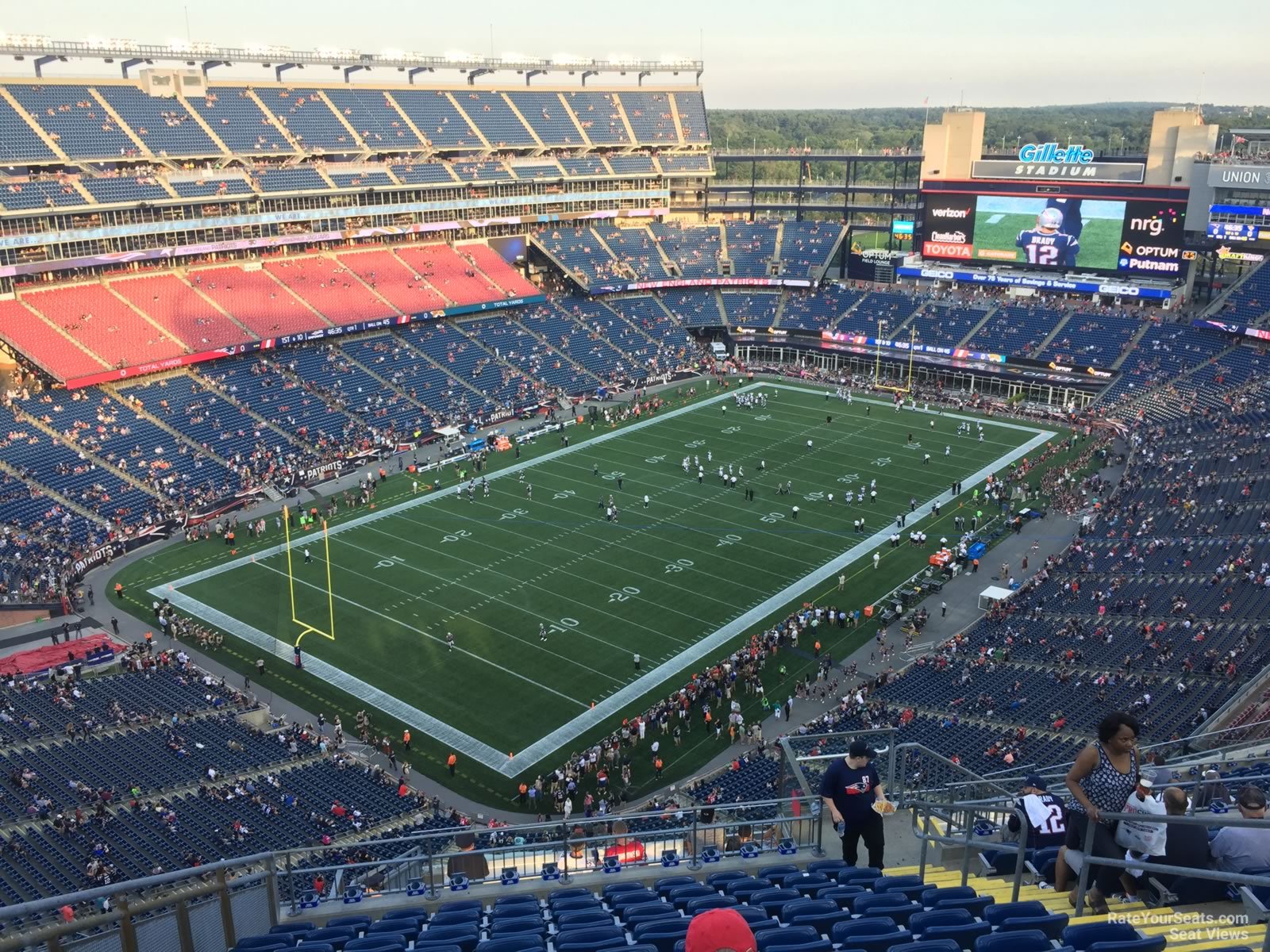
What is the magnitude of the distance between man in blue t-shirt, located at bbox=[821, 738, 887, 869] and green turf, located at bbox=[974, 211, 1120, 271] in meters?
59.5

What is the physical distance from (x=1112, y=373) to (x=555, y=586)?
3685 cm

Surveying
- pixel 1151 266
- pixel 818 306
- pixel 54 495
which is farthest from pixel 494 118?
pixel 54 495

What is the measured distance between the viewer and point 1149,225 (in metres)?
59.3

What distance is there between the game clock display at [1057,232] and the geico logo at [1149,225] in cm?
4

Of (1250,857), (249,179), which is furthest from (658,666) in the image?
(249,179)

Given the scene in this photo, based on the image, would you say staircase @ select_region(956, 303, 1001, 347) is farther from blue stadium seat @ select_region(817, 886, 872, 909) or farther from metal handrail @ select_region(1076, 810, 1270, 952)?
metal handrail @ select_region(1076, 810, 1270, 952)

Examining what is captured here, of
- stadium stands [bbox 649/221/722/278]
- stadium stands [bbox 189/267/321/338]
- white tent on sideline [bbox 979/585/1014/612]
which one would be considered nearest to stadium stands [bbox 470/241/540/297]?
stadium stands [bbox 649/221/722/278]

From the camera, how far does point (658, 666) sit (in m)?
29.7

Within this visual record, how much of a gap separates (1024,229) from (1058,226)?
6.93 feet

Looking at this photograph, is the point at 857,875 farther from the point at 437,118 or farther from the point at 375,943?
the point at 437,118

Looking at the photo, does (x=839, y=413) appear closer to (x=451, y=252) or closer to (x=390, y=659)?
(x=451, y=252)

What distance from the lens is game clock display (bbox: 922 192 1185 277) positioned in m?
59.2

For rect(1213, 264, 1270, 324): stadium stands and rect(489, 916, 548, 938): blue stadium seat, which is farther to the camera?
rect(1213, 264, 1270, 324): stadium stands

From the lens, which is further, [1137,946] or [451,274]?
[451,274]
